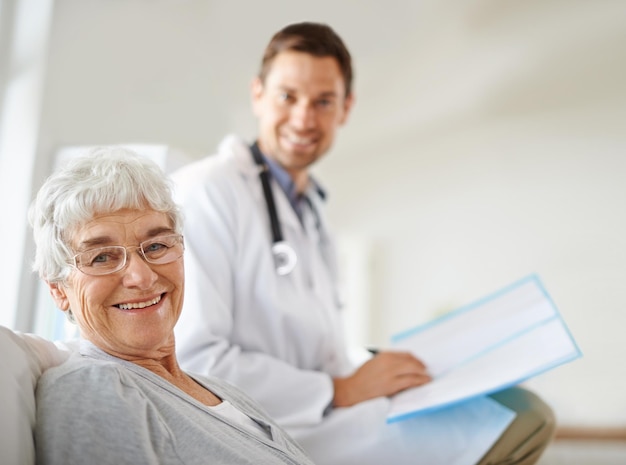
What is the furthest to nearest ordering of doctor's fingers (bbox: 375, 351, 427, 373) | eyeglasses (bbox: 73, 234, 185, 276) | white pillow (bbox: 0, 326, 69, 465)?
doctor's fingers (bbox: 375, 351, 427, 373) → eyeglasses (bbox: 73, 234, 185, 276) → white pillow (bbox: 0, 326, 69, 465)

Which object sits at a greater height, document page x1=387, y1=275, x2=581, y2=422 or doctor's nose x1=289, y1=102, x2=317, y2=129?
doctor's nose x1=289, y1=102, x2=317, y2=129

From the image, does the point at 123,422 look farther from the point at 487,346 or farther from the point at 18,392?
the point at 487,346

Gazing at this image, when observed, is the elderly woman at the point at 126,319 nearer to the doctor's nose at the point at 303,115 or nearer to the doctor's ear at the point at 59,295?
the doctor's ear at the point at 59,295

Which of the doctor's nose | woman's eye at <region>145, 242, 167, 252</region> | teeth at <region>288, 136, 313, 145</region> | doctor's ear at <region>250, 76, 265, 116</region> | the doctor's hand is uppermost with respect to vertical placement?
doctor's ear at <region>250, 76, 265, 116</region>

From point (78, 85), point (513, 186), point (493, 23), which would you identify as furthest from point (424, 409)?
point (513, 186)

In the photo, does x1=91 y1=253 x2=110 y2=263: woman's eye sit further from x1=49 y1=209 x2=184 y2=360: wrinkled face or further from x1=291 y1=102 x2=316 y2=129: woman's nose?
x1=291 y1=102 x2=316 y2=129: woman's nose

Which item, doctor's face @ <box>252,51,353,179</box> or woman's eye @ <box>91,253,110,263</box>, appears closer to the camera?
woman's eye @ <box>91,253,110,263</box>

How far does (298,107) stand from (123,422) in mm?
964

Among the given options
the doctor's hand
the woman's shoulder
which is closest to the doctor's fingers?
the doctor's hand

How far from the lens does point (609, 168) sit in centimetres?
299

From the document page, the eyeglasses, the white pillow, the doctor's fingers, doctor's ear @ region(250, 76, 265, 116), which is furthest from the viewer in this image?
doctor's ear @ region(250, 76, 265, 116)

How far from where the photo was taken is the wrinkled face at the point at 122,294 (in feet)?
2.96

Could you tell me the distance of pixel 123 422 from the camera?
0.77m

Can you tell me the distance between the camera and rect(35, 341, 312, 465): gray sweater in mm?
750
